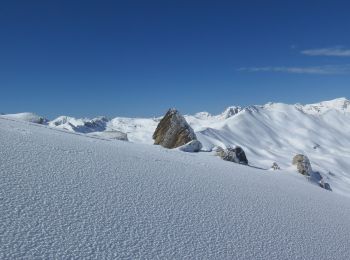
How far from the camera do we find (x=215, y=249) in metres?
7.21

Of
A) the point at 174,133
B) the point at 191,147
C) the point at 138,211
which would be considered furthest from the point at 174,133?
the point at 138,211

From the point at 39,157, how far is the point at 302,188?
8.54m

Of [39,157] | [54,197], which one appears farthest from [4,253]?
[39,157]

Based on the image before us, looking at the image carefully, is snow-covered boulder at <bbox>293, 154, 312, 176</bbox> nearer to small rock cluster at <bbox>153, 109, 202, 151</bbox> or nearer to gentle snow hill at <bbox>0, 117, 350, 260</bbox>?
small rock cluster at <bbox>153, 109, 202, 151</bbox>

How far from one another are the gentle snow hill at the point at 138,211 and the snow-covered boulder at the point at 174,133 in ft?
34.8

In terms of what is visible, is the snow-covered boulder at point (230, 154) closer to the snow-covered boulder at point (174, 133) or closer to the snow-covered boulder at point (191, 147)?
the snow-covered boulder at point (191, 147)

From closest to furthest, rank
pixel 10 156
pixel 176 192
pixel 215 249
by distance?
pixel 215 249, pixel 10 156, pixel 176 192

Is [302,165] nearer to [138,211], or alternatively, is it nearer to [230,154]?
[230,154]

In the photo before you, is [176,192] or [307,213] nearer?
[176,192]

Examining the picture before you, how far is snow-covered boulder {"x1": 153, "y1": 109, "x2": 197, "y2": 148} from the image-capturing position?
23.0 meters

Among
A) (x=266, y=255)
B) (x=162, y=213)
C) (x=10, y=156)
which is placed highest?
(x=10, y=156)

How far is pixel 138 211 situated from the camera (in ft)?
25.6

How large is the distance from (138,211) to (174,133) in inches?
Result: 616

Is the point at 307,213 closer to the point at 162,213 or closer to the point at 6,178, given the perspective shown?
the point at 162,213
